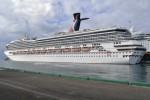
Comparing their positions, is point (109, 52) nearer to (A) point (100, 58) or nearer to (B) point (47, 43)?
(A) point (100, 58)

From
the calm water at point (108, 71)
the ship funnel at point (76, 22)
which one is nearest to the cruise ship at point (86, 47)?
the ship funnel at point (76, 22)

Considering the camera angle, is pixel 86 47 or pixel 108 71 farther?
pixel 86 47

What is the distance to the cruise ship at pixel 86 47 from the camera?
6919cm

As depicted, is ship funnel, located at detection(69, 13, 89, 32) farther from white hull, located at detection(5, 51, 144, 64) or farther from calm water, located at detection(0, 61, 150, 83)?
calm water, located at detection(0, 61, 150, 83)

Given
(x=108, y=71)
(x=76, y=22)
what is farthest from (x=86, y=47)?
(x=108, y=71)

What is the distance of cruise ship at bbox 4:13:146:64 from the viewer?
69.2 m

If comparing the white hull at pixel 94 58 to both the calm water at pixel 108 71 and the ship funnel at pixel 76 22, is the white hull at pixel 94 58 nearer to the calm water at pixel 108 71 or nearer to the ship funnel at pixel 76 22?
the calm water at pixel 108 71

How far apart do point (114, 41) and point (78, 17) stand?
1205 inches

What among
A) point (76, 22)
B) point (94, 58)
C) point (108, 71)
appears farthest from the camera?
point (76, 22)

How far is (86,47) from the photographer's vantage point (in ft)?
257

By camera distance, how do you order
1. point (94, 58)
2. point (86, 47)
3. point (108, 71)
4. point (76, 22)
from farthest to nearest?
point (76, 22), point (86, 47), point (94, 58), point (108, 71)

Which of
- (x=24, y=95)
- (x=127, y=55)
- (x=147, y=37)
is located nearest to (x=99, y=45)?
(x=127, y=55)

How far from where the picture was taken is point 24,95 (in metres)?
11.3

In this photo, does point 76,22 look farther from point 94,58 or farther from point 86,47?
point 94,58
